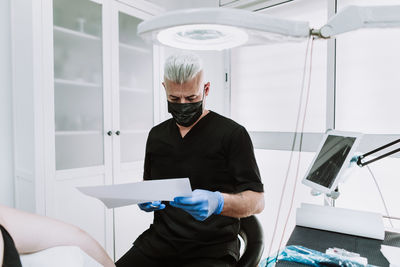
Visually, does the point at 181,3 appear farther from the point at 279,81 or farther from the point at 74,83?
the point at 74,83

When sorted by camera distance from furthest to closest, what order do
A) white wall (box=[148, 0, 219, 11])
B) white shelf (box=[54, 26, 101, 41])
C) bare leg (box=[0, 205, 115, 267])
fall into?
white wall (box=[148, 0, 219, 11])
white shelf (box=[54, 26, 101, 41])
bare leg (box=[0, 205, 115, 267])

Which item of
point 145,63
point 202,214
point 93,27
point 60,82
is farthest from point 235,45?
point 145,63

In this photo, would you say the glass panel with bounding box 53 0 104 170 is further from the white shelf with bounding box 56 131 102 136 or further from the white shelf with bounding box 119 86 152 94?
the white shelf with bounding box 119 86 152 94

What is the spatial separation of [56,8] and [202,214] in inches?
65.3

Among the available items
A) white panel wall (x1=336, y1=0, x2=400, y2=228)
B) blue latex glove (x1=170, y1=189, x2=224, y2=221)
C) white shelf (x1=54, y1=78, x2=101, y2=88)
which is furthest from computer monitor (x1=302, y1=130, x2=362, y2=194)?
white shelf (x1=54, y1=78, x2=101, y2=88)

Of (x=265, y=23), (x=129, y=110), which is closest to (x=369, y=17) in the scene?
(x=265, y=23)

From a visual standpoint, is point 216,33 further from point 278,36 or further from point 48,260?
point 48,260

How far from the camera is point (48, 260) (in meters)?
0.80

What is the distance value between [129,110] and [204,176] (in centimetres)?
127

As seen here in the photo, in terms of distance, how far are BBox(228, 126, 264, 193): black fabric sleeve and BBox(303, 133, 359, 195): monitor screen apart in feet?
0.85

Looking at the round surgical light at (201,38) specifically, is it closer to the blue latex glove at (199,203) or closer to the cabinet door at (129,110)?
the blue latex glove at (199,203)

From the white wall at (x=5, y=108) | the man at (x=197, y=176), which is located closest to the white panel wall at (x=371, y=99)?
the man at (x=197, y=176)

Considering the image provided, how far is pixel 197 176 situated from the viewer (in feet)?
3.81

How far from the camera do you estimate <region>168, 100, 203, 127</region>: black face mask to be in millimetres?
1159
